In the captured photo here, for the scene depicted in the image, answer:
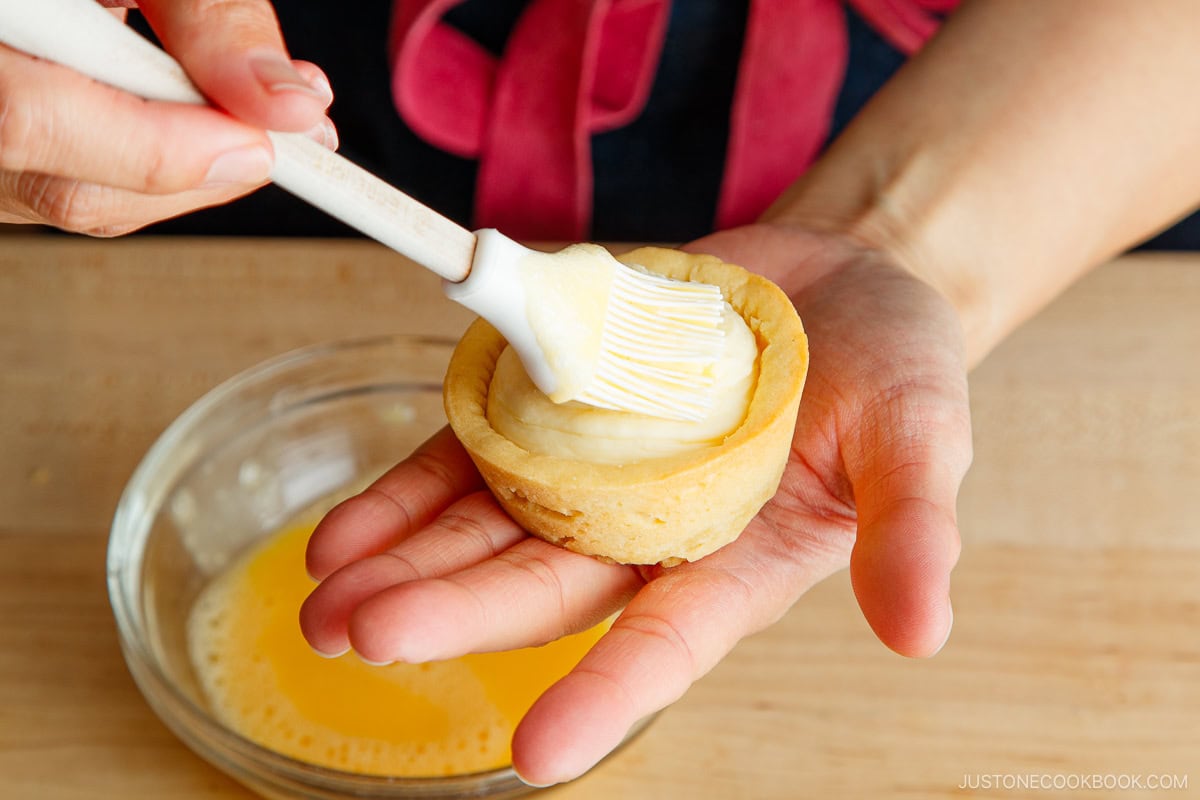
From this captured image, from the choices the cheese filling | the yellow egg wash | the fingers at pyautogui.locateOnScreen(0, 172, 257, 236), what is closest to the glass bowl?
the yellow egg wash

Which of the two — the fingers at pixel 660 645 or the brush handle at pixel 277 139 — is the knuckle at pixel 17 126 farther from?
the fingers at pixel 660 645

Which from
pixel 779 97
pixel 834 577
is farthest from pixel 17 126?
pixel 779 97

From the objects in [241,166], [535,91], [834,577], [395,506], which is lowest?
[834,577]

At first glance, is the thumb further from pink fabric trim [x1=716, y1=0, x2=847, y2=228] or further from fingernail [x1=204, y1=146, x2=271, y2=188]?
pink fabric trim [x1=716, y1=0, x2=847, y2=228]

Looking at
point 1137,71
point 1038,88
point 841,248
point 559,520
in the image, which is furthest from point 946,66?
point 559,520

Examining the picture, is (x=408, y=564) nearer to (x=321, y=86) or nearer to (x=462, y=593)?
(x=462, y=593)

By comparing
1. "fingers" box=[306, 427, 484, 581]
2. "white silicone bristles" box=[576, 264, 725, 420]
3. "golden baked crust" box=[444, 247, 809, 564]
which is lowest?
"fingers" box=[306, 427, 484, 581]

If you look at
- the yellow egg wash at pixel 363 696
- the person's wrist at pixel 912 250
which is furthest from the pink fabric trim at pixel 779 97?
the yellow egg wash at pixel 363 696
